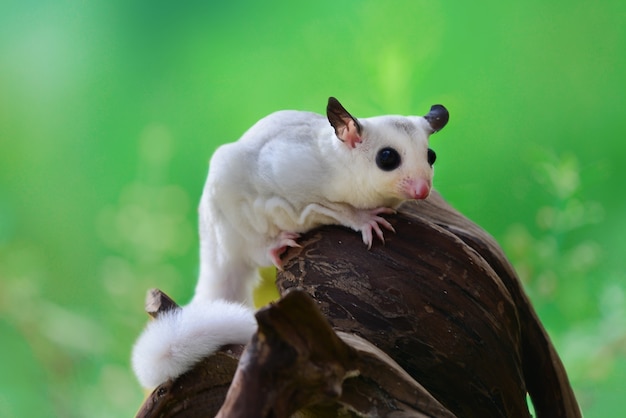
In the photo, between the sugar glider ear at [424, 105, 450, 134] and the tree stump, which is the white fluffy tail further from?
the sugar glider ear at [424, 105, 450, 134]

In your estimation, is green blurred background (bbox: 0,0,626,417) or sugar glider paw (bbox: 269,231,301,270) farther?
green blurred background (bbox: 0,0,626,417)

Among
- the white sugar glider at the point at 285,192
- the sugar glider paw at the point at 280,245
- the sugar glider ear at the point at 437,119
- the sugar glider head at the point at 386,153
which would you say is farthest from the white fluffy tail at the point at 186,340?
the sugar glider ear at the point at 437,119

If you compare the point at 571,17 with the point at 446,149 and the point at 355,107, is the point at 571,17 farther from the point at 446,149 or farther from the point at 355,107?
the point at 355,107

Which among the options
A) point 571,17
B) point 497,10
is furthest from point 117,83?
point 571,17

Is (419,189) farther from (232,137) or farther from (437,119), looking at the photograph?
(232,137)

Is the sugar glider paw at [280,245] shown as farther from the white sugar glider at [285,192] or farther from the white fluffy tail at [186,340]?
the white fluffy tail at [186,340]

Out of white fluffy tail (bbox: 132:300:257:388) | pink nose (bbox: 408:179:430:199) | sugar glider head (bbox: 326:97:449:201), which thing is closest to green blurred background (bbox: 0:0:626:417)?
sugar glider head (bbox: 326:97:449:201)
